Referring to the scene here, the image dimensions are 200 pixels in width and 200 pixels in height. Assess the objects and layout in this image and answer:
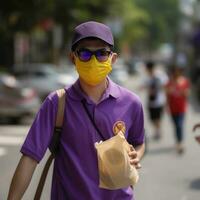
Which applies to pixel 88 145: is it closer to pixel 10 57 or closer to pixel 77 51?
pixel 77 51

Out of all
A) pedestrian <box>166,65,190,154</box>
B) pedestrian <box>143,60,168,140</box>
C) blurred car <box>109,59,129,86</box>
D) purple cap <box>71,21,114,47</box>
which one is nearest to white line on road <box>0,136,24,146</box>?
pedestrian <box>143,60,168,140</box>

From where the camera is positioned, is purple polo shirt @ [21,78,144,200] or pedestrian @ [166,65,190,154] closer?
purple polo shirt @ [21,78,144,200]

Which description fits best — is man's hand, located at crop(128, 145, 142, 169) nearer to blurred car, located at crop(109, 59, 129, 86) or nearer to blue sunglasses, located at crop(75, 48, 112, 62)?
blue sunglasses, located at crop(75, 48, 112, 62)

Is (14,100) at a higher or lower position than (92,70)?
higher

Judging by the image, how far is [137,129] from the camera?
3641mm

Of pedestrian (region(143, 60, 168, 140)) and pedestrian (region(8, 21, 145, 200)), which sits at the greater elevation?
pedestrian (region(143, 60, 168, 140))

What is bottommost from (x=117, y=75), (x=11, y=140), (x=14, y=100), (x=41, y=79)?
(x=11, y=140)

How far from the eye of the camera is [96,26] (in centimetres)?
338

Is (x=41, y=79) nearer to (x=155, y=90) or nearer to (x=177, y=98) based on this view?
(x=155, y=90)

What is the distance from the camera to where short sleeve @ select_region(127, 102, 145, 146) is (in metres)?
3.58

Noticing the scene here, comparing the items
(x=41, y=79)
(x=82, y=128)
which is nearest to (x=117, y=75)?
(x=41, y=79)

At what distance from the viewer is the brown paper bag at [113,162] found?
3.32 m

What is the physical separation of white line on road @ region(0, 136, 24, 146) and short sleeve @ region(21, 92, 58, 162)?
11.1 metres

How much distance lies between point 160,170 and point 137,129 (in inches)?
281
